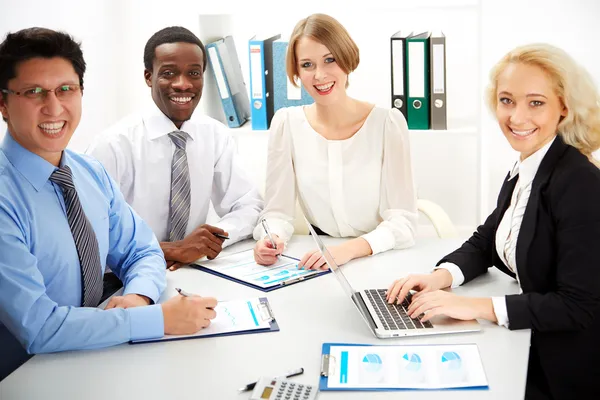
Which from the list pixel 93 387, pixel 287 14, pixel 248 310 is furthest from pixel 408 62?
pixel 93 387

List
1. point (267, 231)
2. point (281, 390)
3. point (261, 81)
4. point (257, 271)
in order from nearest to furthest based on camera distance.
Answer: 1. point (281, 390)
2. point (257, 271)
3. point (267, 231)
4. point (261, 81)

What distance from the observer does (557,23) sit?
329 centimetres

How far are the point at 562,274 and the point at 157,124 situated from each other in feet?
4.87

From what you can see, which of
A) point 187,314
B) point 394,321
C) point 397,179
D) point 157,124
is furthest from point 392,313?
point 157,124

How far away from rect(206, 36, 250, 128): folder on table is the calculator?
2.09 m

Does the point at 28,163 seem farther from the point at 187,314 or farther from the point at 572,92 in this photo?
the point at 572,92

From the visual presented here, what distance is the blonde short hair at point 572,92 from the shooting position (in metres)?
1.71

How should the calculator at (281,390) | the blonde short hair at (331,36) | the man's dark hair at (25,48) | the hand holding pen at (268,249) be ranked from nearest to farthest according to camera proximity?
the calculator at (281,390) → the man's dark hair at (25,48) → the hand holding pen at (268,249) → the blonde short hair at (331,36)

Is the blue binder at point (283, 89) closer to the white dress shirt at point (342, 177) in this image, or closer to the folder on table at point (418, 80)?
the folder on table at point (418, 80)

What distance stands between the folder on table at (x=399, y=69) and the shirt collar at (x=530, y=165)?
4.17 ft

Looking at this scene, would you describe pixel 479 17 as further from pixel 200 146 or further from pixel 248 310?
pixel 248 310

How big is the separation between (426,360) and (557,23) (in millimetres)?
2372

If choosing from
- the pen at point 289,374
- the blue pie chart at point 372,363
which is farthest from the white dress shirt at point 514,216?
the pen at point 289,374

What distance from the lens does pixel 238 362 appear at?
1.49 meters
